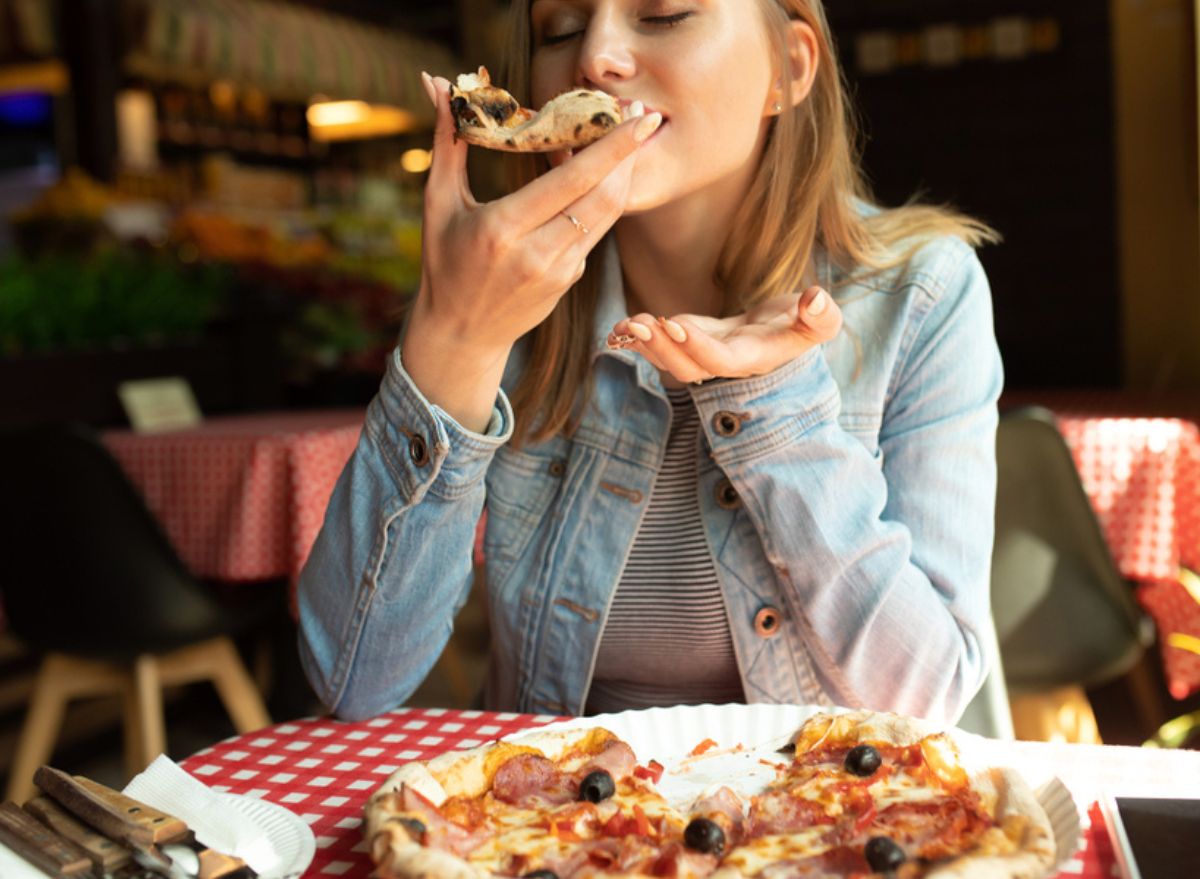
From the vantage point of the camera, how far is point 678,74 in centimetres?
126

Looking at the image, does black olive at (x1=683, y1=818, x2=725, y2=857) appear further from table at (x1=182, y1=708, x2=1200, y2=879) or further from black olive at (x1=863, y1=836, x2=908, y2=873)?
table at (x1=182, y1=708, x2=1200, y2=879)

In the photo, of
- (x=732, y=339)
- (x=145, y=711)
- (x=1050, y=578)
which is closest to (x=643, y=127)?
(x=732, y=339)

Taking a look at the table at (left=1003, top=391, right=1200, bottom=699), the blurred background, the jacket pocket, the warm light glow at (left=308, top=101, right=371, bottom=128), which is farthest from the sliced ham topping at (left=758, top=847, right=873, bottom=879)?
the warm light glow at (left=308, top=101, right=371, bottom=128)

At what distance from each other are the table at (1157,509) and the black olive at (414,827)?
239cm

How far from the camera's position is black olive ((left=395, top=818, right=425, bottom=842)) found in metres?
0.73

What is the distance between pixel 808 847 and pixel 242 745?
1.76 feet

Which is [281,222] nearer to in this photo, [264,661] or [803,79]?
[264,661]

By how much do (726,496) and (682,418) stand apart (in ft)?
0.42

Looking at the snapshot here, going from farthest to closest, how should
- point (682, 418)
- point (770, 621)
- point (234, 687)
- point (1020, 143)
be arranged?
point (1020, 143) → point (234, 687) → point (682, 418) → point (770, 621)

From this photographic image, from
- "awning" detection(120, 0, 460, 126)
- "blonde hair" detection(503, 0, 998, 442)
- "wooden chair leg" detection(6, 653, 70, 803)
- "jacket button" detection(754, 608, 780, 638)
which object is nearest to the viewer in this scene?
"jacket button" detection(754, 608, 780, 638)

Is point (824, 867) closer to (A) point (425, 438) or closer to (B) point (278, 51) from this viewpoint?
(A) point (425, 438)

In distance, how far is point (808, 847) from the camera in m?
0.74

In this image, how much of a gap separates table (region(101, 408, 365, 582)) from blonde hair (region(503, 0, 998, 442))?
65.4 inches

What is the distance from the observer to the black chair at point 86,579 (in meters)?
2.87
